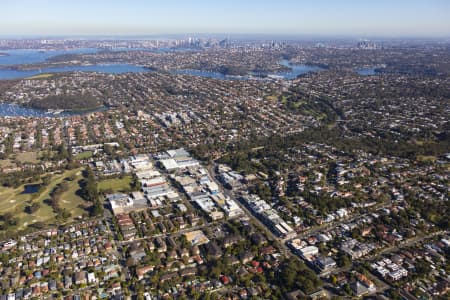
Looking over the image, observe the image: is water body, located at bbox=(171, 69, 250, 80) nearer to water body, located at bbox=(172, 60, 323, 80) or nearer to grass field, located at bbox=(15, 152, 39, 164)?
water body, located at bbox=(172, 60, 323, 80)

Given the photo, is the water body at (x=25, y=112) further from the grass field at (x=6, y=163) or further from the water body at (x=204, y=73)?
the water body at (x=204, y=73)

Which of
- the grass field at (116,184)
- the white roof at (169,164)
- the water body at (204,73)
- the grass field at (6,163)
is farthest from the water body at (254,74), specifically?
the grass field at (116,184)

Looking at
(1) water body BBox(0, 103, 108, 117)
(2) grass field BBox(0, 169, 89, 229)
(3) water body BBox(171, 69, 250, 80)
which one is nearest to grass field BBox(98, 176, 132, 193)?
(2) grass field BBox(0, 169, 89, 229)

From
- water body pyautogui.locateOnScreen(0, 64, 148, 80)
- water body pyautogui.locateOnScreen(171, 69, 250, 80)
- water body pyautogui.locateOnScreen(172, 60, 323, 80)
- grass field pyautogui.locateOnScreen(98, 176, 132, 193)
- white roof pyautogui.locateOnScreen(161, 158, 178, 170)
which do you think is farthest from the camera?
water body pyautogui.locateOnScreen(171, 69, 250, 80)

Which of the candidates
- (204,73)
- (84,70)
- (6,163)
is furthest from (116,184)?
(84,70)

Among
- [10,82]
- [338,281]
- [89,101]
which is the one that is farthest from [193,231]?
[10,82]
